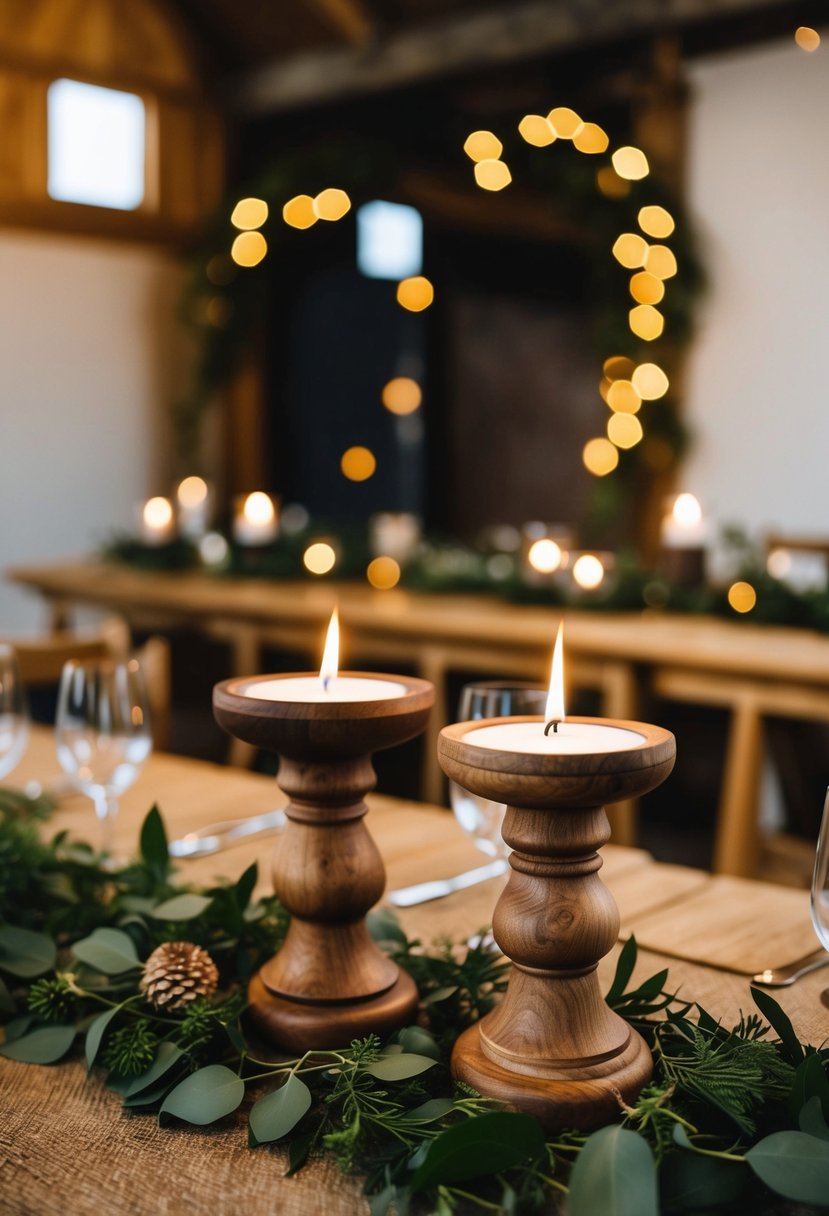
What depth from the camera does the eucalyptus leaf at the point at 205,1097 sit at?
714 mm

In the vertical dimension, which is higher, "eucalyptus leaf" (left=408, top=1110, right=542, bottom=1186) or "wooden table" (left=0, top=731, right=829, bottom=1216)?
"eucalyptus leaf" (left=408, top=1110, right=542, bottom=1186)

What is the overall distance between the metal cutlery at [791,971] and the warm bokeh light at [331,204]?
495 centimetres

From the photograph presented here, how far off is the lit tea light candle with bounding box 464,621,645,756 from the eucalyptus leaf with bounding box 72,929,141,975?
318mm

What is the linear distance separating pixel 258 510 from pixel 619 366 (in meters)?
1.66

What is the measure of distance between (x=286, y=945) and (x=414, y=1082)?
16 centimetres

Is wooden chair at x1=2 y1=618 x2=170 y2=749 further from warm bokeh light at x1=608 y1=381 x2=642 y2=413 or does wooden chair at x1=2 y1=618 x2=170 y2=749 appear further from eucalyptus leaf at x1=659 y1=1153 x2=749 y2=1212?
warm bokeh light at x1=608 y1=381 x2=642 y2=413

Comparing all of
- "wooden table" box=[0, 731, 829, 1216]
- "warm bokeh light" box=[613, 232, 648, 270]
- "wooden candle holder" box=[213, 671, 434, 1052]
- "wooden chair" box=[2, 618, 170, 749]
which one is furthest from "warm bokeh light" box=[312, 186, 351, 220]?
"wooden candle holder" box=[213, 671, 434, 1052]

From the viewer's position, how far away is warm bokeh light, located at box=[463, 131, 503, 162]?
16.1 feet

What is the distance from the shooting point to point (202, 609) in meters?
3.58

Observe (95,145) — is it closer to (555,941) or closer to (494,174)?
(494,174)

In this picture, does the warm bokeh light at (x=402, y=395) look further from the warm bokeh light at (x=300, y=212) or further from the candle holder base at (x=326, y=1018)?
the candle holder base at (x=326, y=1018)

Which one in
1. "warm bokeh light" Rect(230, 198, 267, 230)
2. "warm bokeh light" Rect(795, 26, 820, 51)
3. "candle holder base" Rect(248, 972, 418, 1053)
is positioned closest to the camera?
"candle holder base" Rect(248, 972, 418, 1053)

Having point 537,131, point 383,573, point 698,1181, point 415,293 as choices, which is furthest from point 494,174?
point 698,1181

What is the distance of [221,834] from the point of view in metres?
1.36
